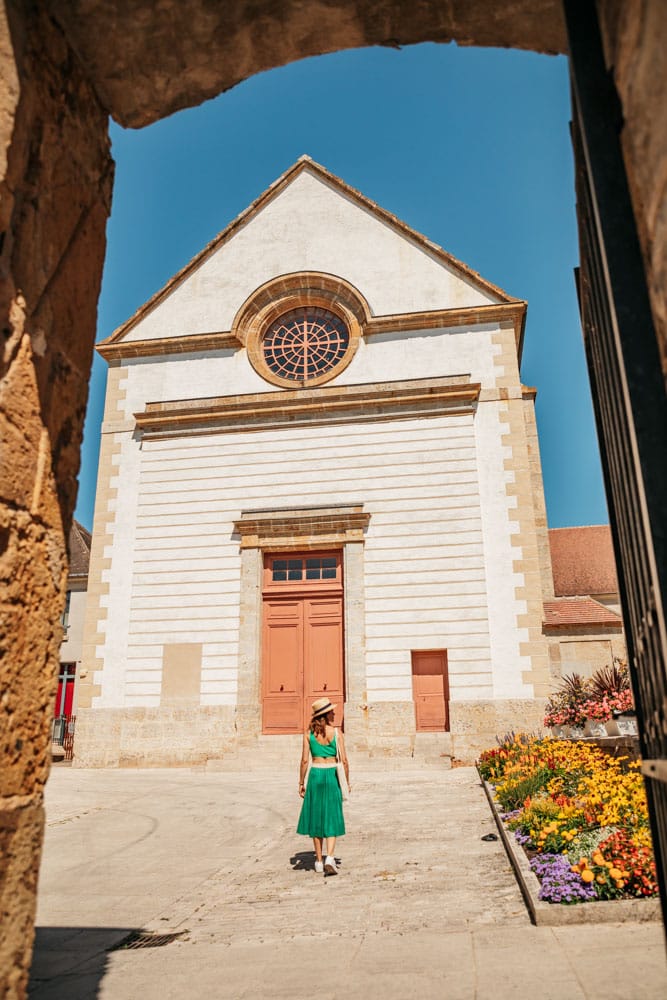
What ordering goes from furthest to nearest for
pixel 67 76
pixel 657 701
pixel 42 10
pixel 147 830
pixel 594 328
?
pixel 147 830 < pixel 594 328 < pixel 67 76 < pixel 42 10 < pixel 657 701

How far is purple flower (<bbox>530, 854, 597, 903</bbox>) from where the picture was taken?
4.77 metres

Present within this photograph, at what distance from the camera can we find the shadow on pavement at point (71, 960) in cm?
396

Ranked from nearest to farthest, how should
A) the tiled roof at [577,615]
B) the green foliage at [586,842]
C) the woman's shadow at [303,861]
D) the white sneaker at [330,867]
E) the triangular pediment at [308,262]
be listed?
the green foliage at [586,842]
the white sneaker at [330,867]
the woman's shadow at [303,861]
the tiled roof at [577,615]
the triangular pediment at [308,262]

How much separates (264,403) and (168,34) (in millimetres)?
13455

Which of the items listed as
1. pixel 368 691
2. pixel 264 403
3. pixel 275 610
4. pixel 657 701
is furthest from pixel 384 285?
pixel 657 701

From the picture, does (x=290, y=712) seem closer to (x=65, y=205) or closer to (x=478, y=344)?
(x=478, y=344)

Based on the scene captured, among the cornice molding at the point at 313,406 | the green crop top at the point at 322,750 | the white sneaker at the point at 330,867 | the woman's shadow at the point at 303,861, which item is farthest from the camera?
the cornice molding at the point at 313,406

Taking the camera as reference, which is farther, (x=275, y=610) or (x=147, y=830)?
(x=275, y=610)

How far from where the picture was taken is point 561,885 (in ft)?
16.1

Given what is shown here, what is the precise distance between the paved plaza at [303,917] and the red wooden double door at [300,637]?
17.6 ft

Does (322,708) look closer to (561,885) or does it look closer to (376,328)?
(561,885)

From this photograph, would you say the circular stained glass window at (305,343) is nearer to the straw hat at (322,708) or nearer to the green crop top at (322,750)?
the straw hat at (322,708)

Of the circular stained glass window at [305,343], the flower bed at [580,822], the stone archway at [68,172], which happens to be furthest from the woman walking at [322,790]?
the circular stained glass window at [305,343]

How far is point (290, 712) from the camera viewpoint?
15.2 meters
